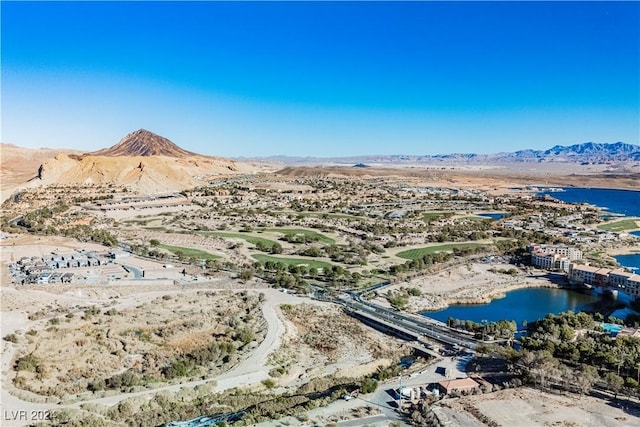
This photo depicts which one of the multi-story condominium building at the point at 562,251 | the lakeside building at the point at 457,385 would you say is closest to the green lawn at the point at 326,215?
the multi-story condominium building at the point at 562,251

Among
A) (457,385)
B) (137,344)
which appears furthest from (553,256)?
(137,344)

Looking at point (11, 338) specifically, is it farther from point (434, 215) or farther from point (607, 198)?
point (607, 198)

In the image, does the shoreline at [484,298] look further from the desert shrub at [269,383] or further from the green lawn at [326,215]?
the green lawn at [326,215]

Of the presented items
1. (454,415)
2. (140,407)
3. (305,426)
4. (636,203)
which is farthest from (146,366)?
(636,203)

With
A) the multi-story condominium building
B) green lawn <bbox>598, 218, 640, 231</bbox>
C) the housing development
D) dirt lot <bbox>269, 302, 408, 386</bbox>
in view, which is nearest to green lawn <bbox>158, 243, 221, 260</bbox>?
the housing development

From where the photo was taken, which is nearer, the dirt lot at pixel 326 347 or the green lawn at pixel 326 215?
the dirt lot at pixel 326 347

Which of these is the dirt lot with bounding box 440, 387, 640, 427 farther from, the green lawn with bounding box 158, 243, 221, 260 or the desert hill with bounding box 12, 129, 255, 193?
the desert hill with bounding box 12, 129, 255, 193
